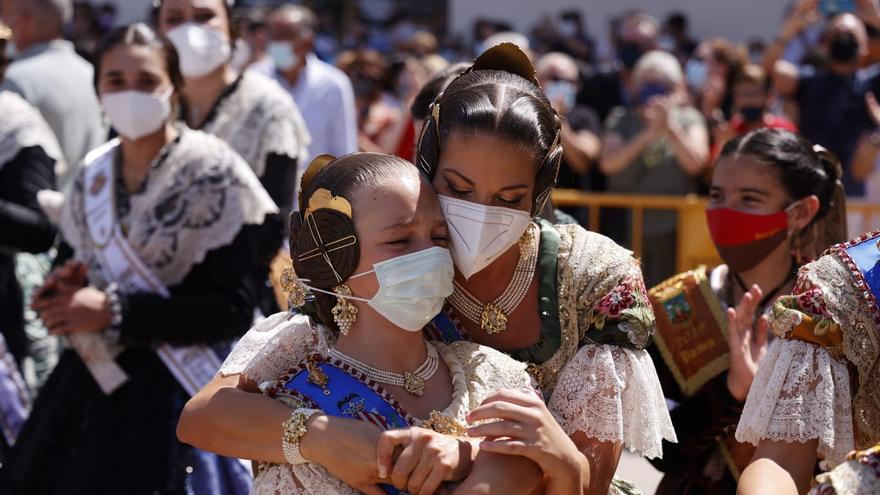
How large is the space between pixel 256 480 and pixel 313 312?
37 cm

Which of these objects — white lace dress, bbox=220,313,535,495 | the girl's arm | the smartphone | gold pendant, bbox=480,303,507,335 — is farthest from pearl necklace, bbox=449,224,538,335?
the smartphone

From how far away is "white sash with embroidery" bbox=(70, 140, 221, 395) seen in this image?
4148 millimetres

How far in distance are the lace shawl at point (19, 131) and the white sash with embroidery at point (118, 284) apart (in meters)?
0.71

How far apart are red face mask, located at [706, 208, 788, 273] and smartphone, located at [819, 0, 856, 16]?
16.8ft

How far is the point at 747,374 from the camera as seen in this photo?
3430mm

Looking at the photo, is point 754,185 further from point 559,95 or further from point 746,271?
point 559,95

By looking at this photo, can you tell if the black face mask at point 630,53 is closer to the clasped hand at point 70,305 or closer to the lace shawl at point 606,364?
the clasped hand at point 70,305

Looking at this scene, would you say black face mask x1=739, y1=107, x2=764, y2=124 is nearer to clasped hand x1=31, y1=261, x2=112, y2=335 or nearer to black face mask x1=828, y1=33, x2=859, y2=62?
black face mask x1=828, y1=33, x2=859, y2=62

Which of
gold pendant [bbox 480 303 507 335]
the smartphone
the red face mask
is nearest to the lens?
gold pendant [bbox 480 303 507 335]

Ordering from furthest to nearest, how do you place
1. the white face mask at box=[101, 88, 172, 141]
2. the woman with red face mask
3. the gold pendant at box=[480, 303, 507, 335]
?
1. the white face mask at box=[101, 88, 172, 141]
2. the woman with red face mask
3. the gold pendant at box=[480, 303, 507, 335]

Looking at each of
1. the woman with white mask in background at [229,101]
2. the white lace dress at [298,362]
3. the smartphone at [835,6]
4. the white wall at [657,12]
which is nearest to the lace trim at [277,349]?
the white lace dress at [298,362]

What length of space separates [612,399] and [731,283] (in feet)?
4.02

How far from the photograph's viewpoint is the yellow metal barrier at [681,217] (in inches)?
302

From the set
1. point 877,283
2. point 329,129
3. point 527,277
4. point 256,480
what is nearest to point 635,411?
point 527,277
